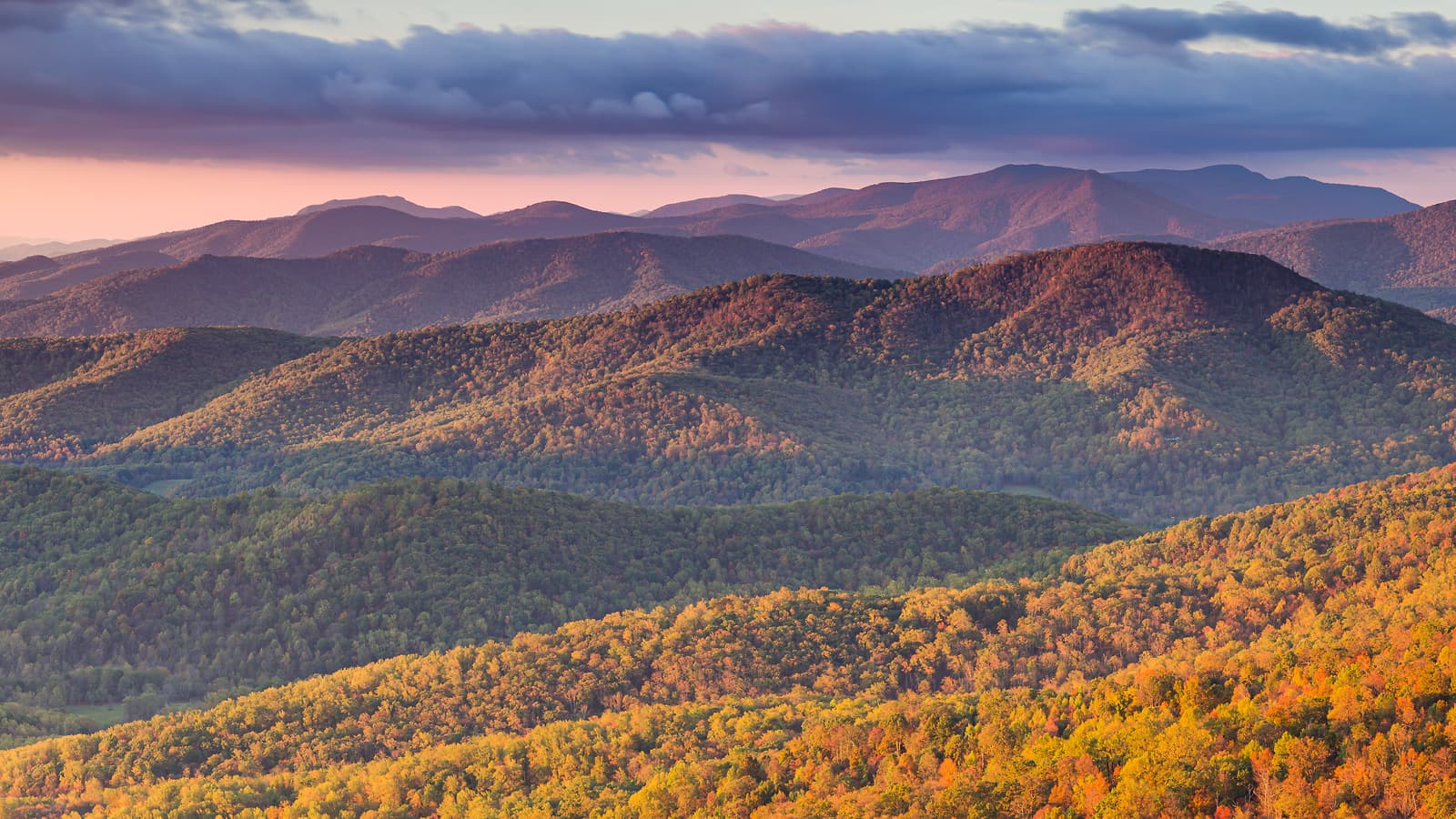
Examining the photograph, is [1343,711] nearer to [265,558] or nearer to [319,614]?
[319,614]

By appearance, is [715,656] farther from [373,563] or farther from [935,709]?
[373,563]

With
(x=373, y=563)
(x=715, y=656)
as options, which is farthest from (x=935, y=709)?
(x=373, y=563)

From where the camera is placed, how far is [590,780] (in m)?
66.6

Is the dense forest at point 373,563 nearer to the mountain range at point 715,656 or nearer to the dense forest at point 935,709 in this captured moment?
the mountain range at point 715,656

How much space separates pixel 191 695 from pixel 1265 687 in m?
85.3

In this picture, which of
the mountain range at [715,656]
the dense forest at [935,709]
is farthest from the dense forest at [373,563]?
the dense forest at [935,709]

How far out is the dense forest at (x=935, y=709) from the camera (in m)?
48.1

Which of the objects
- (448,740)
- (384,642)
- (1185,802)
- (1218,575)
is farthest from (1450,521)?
(384,642)

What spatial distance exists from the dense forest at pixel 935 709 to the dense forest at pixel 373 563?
19365 millimetres

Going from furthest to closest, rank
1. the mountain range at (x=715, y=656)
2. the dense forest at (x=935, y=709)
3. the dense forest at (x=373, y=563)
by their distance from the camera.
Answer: the dense forest at (x=373, y=563) < the mountain range at (x=715, y=656) < the dense forest at (x=935, y=709)

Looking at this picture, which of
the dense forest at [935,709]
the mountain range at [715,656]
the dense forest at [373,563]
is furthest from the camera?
the dense forest at [373,563]

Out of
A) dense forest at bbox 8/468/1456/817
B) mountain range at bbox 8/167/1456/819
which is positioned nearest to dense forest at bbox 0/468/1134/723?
mountain range at bbox 8/167/1456/819

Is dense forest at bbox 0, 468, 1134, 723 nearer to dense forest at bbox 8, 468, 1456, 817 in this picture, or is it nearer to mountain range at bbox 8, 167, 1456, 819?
mountain range at bbox 8, 167, 1456, 819

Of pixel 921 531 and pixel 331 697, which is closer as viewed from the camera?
pixel 331 697
